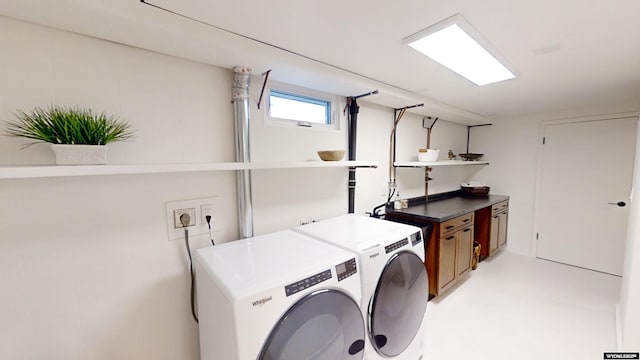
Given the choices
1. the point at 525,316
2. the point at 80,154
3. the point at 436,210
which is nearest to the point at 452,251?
the point at 436,210

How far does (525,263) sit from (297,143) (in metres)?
3.63

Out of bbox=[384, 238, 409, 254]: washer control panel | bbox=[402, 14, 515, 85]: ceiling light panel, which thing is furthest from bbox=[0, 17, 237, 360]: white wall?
bbox=[402, 14, 515, 85]: ceiling light panel

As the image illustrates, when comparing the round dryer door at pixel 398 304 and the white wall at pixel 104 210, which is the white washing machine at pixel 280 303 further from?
the white wall at pixel 104 210

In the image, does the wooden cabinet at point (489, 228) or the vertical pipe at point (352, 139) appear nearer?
the vertical pipe at point (352, 139)

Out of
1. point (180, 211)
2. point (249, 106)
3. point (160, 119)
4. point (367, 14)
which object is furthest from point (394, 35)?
point (180, 211)

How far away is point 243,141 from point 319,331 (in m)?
1.11

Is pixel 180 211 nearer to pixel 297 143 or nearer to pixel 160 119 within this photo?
pixel 160 119

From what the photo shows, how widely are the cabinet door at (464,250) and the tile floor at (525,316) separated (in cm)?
25

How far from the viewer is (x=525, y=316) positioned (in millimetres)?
2252

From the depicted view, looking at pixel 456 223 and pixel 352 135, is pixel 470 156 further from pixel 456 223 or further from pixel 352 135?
pixel 352 135

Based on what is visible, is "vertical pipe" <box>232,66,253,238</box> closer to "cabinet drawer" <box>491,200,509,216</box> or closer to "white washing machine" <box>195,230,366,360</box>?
"white washing machine" <box>195,230,366,360</box>

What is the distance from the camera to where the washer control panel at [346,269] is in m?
1.14

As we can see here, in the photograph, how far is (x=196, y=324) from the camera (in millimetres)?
1465

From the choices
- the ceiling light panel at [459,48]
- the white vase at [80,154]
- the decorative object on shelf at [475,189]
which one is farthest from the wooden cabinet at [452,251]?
the white vase at [80,154]
